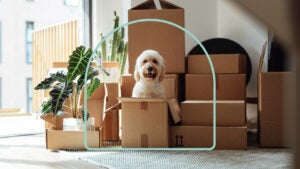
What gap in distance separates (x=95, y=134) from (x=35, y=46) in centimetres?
375

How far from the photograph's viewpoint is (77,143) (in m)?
2.15

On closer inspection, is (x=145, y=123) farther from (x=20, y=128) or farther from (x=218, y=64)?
(x=20, y=128)

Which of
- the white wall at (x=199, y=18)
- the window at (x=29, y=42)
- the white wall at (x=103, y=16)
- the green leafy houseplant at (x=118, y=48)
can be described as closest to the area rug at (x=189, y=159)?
the green leafy houseplant at (x=118, y=48)

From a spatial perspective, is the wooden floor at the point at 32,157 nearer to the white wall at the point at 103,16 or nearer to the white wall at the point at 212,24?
the white wall at the point at 103,16

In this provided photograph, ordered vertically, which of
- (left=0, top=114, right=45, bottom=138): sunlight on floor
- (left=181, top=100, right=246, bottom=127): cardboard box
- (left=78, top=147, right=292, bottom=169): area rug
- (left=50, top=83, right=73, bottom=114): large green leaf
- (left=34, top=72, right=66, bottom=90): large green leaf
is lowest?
(left=0, top=114, right=45, bottom=138): sunlight on floor

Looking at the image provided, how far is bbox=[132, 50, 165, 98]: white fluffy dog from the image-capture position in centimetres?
224

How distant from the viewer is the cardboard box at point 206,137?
215 cm

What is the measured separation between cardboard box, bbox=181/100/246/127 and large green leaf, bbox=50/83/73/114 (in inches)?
26.4

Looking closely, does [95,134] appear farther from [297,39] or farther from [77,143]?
[297,39]

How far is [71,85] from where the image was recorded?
2254 mm

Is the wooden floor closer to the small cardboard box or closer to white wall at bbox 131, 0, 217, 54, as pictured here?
the small cardboard box

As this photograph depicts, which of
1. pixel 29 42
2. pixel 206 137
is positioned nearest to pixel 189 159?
pixel 206 137

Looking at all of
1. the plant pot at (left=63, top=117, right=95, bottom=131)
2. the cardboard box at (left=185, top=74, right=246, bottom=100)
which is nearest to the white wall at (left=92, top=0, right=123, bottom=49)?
the cardboard box at (left=185, top=74, right=246, bottom=100)

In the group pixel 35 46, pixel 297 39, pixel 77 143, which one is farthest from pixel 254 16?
pixel 35 46
